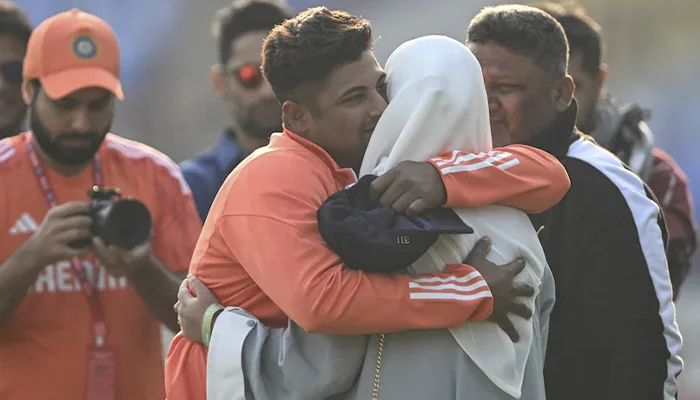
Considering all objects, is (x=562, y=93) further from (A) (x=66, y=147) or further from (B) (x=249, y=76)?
(B) (x=249, y=76)

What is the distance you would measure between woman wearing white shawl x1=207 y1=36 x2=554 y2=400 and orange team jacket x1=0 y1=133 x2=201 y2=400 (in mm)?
1354

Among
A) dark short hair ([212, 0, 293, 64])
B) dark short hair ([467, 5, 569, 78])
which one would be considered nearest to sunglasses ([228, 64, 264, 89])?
dark short hair ([212, 0, 293, 64])

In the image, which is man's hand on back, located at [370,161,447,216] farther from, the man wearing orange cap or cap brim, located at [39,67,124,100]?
cap brim, located at [39,67,124,100]

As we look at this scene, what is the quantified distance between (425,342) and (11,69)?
2.77 meters

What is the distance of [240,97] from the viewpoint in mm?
5469

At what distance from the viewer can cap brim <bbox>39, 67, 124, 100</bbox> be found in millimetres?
4117

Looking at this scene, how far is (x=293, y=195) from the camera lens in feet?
8.66

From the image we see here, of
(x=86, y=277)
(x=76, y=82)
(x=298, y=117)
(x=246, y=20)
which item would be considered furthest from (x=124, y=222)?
(x=246, y=20)

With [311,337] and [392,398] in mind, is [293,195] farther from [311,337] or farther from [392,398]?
[392,398]

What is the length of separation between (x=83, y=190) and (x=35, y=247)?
37 centimetres

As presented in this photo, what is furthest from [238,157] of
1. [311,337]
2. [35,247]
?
[311,337]

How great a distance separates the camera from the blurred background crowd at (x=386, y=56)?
11.2 metres

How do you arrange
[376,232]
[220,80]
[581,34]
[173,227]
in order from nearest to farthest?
[376,232], [173,227], [581,34], [220,80]

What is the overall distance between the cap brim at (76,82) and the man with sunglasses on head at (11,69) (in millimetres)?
704
